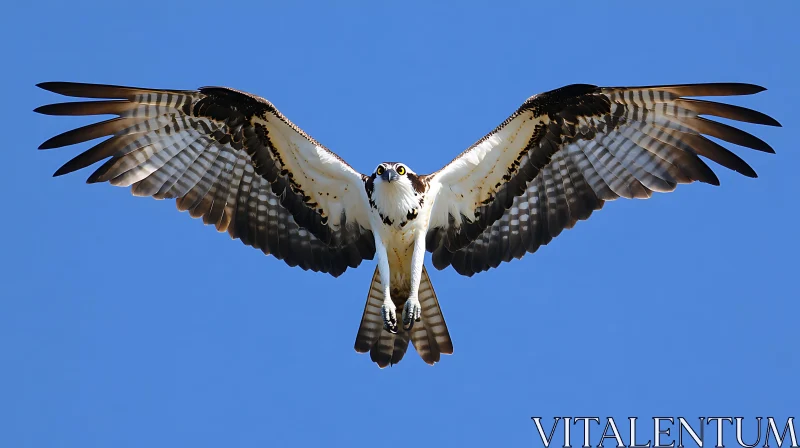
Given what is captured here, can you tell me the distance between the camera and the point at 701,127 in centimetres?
1445

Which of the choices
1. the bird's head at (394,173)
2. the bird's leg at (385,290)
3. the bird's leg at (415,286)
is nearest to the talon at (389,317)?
the bird's leg at (385,290)

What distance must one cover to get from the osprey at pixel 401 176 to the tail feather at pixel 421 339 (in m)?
0.01

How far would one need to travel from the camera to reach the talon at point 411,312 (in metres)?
14.5

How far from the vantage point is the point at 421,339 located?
49.7 ft

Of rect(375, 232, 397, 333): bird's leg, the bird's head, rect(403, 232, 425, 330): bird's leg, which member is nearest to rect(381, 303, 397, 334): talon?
rect(375, 232, 397, 333): bird's leg

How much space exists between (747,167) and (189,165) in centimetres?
654

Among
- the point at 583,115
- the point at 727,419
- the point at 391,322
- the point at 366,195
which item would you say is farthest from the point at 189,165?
the point at 727,419

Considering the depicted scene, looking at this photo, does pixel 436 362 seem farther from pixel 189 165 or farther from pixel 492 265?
pixel 189 165

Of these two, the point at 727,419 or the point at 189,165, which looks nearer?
the point at 189,165

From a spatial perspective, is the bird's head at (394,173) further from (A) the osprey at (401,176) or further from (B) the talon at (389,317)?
(B) the talon at (389,317)

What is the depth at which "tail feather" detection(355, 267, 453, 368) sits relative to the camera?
15141 millimetres

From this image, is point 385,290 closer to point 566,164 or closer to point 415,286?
point 415,286

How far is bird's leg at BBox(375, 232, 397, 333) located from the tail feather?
351 mm

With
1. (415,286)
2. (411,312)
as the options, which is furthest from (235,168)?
(411,312)
